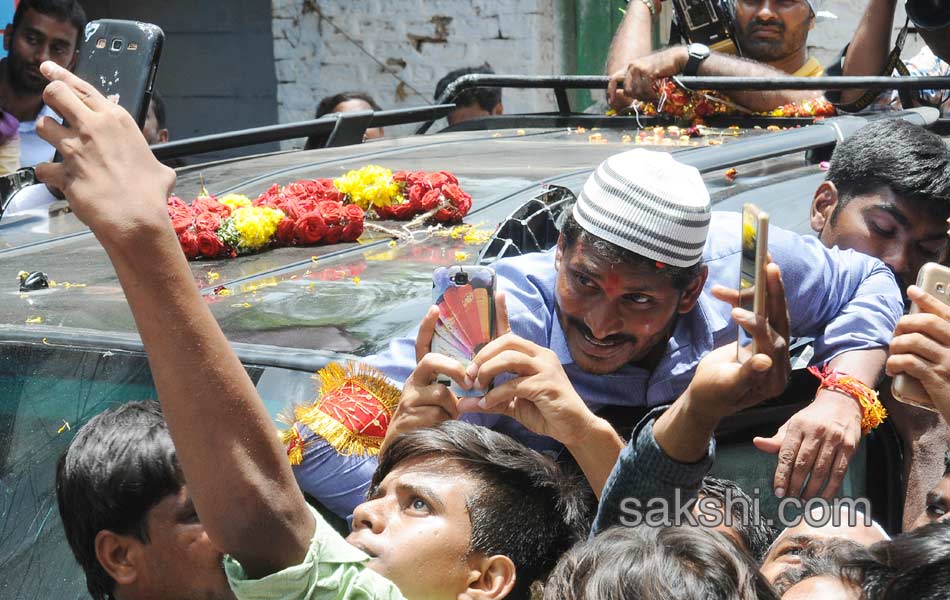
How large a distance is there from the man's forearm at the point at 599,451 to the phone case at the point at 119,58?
→ 1.07 metres

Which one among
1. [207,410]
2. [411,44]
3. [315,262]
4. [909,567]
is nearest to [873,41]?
[315,262]

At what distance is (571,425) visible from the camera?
7.04ft

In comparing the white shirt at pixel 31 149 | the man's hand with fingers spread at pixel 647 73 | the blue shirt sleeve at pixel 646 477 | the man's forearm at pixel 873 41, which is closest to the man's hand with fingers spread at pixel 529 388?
the blue shirt sleeve at pixel 646 477

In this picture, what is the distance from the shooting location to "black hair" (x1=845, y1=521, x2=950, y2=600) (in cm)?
163

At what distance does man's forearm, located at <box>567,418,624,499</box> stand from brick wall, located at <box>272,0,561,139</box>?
21.6ft

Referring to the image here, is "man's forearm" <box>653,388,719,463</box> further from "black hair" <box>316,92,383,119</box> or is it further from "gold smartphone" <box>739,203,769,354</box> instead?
"black hair" <box>316,92,383,119</box>

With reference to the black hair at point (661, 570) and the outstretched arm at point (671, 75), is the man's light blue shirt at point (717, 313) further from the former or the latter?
the outstretched arm at point (671, 75)

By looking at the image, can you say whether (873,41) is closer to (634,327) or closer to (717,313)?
(717,313)

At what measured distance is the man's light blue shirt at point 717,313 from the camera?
8.47 feet

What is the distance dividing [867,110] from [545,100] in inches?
170

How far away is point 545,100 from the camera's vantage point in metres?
8.95

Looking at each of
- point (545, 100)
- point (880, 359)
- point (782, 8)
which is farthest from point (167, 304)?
point (545, 100)

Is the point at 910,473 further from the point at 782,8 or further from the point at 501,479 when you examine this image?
the point at 782,8

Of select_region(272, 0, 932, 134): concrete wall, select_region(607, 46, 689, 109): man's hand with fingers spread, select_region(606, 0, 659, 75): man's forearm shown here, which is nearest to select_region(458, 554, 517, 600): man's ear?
select_region(607, 46, 689, 109): man's hand with fingers spread
